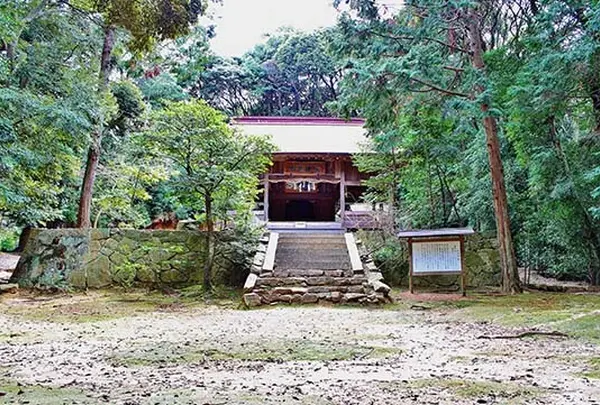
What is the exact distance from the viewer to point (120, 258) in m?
11.3

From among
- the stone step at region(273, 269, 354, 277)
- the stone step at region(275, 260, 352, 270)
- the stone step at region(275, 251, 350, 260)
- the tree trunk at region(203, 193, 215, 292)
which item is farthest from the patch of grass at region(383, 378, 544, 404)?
the stone step at region(275, 251, 350, 260)

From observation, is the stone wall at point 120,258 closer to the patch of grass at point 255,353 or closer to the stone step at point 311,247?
the stone step at point 311,247

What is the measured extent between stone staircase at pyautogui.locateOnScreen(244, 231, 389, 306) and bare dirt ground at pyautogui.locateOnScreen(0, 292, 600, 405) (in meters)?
0.77

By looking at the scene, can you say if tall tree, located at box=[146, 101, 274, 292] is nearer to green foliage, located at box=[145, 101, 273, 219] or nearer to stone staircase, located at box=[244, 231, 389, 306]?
green foliage, located at box=[145, 101, 273, 219]

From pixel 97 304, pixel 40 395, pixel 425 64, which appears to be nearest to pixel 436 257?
pixel 425 64

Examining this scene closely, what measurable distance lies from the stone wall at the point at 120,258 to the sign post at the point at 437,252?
148 inches

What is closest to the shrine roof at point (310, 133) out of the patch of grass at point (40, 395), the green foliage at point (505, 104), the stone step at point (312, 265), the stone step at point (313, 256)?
the green foliage at point (505, 104)

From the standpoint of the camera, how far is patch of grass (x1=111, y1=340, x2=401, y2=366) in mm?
4480

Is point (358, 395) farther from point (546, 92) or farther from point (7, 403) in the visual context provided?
point (546, 92)

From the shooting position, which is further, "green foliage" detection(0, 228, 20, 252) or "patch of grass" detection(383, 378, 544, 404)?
"green foliage" detection(0, 228, 20, 252)

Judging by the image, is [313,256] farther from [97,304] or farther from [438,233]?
[97,304]

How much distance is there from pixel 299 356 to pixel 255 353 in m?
0.45

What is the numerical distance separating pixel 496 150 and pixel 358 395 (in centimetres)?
773

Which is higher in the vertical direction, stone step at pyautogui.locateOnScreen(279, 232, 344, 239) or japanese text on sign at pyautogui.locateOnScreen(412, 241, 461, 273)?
stone step at pyautogui.locateOnScreen(279, 232, 344, 239)
